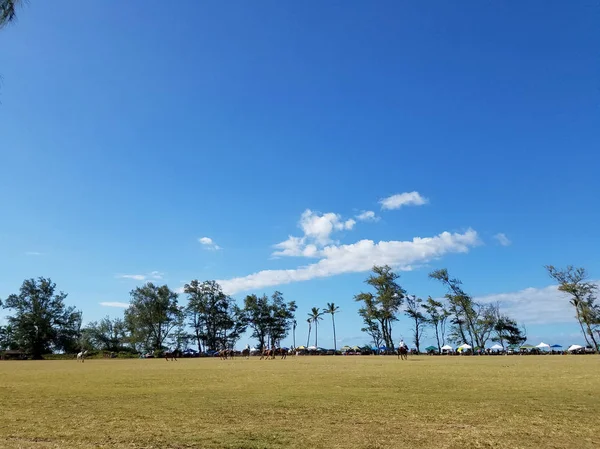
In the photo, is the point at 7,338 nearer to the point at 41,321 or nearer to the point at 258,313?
the point at 41,321

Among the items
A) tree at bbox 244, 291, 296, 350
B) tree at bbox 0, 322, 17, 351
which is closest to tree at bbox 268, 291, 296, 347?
tree at bbox 244, 291, 296, 350

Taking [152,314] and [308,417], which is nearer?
[308,417]

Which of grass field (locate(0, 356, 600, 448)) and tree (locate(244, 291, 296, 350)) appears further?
tree (locate(244, 291, 296, 350))

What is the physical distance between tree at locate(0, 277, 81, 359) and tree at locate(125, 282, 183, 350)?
1328 cm

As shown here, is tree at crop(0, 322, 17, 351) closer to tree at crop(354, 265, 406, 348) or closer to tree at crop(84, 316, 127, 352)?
tree at crop(84, 316, 127, 352)

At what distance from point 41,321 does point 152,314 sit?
2299 cm

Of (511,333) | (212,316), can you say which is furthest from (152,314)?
(511,333)

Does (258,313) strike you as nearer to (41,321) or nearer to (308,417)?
(41,321)

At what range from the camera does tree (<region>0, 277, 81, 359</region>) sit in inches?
3642

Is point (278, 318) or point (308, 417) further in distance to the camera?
point (278, 318)

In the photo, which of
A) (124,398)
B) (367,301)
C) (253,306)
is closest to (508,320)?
(367,301)

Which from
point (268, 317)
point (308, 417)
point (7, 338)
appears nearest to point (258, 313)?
point (268, 317)

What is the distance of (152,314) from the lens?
101 meters

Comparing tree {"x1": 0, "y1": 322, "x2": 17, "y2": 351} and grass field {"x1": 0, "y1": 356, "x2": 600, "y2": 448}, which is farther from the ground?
tree {"x1": 0, "y1": 322, "x2": 17, "y2": 351}
